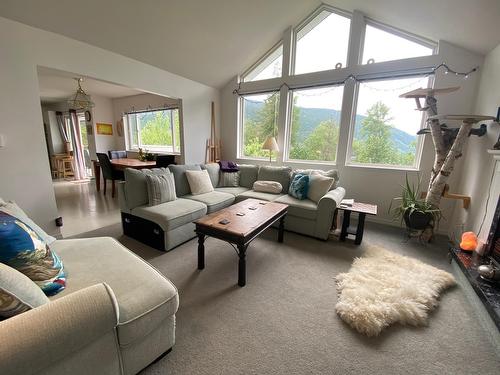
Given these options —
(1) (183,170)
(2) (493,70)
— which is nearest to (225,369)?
(1) (183,170)

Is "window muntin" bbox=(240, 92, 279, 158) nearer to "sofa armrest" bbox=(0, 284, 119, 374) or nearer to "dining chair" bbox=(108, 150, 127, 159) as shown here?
"dining chair" bbox=(108, 150, 127, 159)

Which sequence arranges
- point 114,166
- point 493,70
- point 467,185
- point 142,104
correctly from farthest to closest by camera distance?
point 142,104 < point 114,166 < point 467,185 < point 493,70

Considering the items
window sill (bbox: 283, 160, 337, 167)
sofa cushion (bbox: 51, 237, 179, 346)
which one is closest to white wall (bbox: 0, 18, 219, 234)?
sofa cushion (bbox: 51, 237, 179, 346)

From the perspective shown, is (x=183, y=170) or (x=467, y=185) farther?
(x=183, y=170)

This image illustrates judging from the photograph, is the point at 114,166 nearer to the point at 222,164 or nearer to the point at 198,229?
the point at 222,164

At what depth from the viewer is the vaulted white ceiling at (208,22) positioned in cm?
225

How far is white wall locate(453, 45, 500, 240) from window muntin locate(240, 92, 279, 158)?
2.81 metres

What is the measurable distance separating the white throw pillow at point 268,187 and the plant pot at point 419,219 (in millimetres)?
1737

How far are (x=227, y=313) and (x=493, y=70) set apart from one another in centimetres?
370

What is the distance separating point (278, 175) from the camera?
3.68 m

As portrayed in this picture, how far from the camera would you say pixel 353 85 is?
137 inches

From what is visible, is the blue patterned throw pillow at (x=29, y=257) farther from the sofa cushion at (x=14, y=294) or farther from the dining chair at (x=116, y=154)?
the dining chair at (x=116, y=154)

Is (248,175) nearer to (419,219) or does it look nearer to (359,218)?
(359,218)

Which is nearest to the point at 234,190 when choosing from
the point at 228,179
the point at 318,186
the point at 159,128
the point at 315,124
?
the point at 228,179
